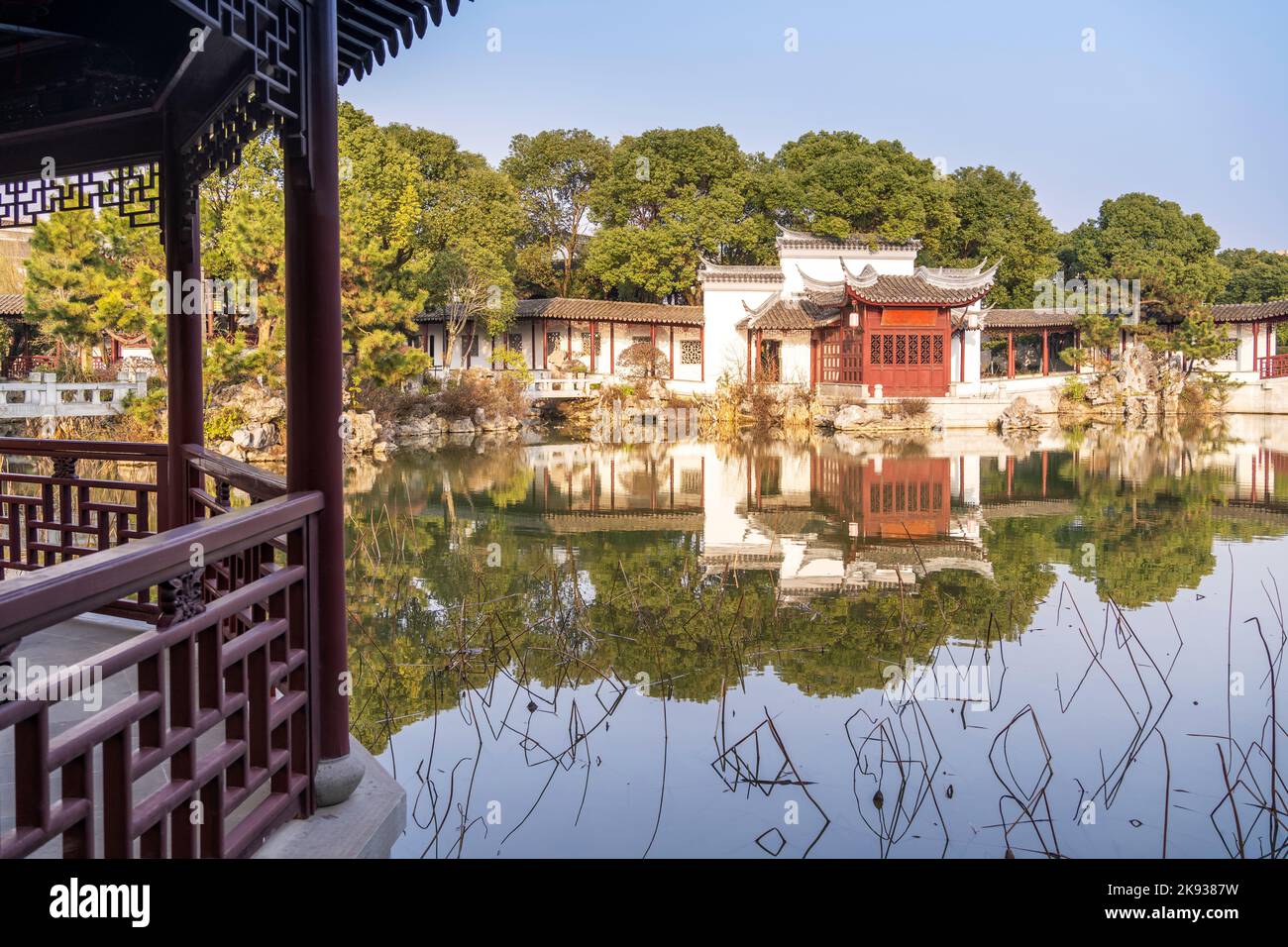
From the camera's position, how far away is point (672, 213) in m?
28.7

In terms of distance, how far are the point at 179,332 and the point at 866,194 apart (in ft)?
83.9

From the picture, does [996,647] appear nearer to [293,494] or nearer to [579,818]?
[579,818]

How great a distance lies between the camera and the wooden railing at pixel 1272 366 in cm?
2605

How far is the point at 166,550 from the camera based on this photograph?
2119mm

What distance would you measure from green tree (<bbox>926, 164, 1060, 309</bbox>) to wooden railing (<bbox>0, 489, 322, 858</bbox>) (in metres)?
29.1

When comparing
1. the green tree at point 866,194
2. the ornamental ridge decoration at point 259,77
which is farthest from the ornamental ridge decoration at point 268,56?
the green tree at point 866,194

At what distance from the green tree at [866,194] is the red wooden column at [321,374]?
85.1 feet

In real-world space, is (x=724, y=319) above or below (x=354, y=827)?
above

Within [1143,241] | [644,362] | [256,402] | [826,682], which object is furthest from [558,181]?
[826,682]

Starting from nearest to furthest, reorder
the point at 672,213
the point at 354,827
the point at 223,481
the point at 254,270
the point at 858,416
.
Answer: the point at 354,827, the point at 223,481, the point at 254,270, the point at 858,416, the point at 672,213

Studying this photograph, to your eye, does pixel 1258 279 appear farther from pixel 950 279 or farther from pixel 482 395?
pixel 482 395

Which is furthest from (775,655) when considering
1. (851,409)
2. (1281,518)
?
(851,409)
